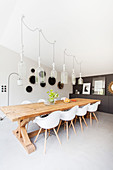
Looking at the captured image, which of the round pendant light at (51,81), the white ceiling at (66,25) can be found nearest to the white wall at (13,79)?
the white ceiling at (66,25)

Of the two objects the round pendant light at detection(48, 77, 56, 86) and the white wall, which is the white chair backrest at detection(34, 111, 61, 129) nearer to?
the white wall

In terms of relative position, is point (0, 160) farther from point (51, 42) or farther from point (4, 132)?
point (51, 42)

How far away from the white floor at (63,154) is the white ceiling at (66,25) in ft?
8.60

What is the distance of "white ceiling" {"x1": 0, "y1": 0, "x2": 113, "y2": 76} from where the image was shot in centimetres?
187

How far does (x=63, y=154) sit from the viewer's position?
1.63 m

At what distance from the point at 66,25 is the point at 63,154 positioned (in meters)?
2.91

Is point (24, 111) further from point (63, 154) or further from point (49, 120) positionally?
point (63, 154)

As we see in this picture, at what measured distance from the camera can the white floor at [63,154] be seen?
1.40 m

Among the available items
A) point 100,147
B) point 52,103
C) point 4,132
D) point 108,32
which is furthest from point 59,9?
point 4,132

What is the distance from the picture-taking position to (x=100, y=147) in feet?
6.05

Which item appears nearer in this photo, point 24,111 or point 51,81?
point 24,111

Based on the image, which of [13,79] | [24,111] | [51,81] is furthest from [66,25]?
[51,81]

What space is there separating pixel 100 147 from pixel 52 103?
150 centimetres

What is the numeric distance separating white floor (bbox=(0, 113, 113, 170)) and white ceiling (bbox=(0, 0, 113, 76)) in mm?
2622
